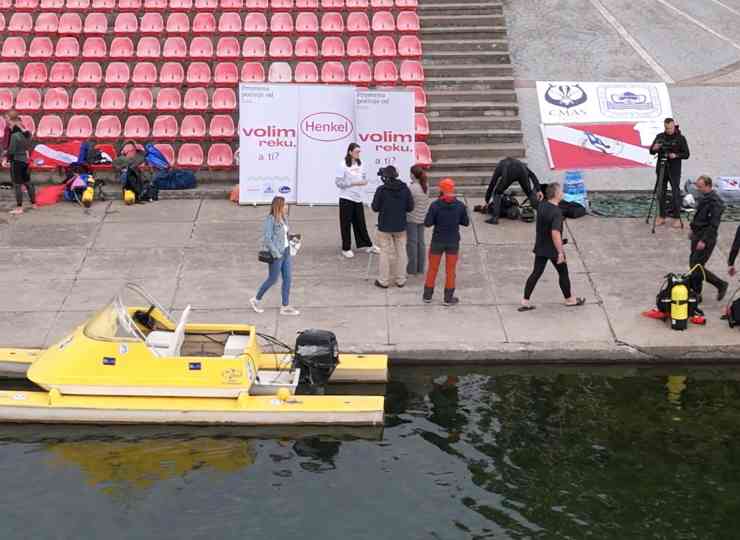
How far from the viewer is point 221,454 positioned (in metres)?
11.8

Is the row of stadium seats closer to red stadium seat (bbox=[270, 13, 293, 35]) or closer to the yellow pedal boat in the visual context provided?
red stadium seat (bbox=[270, 13, 293, 35])

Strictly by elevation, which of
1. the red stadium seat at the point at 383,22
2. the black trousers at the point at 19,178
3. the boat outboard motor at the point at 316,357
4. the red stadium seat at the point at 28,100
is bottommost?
the boat outboard motor at the point at 316,357

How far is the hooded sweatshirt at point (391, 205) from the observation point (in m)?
15.2

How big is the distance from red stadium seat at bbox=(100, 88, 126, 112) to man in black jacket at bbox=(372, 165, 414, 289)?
681cm

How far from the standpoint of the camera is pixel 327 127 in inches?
723

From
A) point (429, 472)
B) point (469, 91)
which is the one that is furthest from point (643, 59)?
point (429, 472)

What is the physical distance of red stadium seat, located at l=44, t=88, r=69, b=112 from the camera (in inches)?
800

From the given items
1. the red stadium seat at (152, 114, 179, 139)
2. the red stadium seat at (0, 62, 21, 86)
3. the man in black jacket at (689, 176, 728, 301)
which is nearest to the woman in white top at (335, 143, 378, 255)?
the man in black jacket at (689, 176, 728, 301)

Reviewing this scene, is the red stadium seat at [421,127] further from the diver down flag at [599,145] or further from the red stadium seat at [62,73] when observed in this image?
the red stadium seat at [62,73]

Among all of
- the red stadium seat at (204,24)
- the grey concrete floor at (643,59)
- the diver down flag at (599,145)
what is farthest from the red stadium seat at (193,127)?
the diver down flag at (599,145)

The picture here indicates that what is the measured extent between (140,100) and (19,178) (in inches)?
122

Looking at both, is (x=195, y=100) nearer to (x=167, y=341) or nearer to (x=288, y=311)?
(x=288, y=311)

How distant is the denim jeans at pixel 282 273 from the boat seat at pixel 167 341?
1882 mm

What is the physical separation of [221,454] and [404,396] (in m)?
2.29
